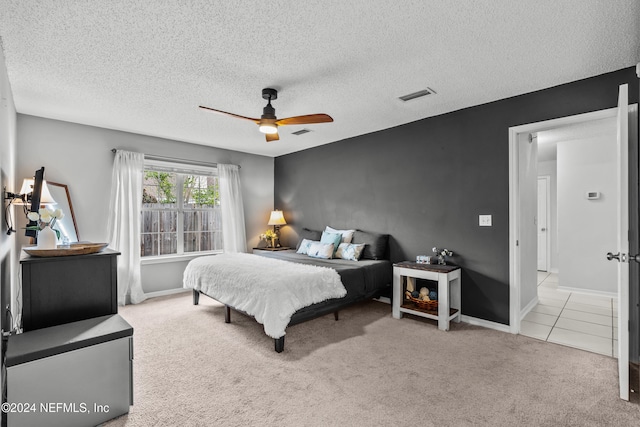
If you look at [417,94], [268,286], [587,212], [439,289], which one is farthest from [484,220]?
[587,212]

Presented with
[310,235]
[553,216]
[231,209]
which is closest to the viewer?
[310,235]

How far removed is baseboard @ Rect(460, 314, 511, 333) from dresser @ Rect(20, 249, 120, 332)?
135 inches

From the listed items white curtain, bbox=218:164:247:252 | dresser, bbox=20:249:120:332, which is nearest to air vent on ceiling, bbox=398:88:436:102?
dresser, bbox=20:249:120:332

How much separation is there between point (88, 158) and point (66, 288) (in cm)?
286

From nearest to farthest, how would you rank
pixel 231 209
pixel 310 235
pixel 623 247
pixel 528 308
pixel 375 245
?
pixel 623 247 < pixel 528 308 < pixel 375 245 < pixel 310 235 < pixel 231 209

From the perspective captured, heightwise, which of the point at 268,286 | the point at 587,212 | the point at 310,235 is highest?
the point at 587,212

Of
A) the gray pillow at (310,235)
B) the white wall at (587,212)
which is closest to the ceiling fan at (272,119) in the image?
the gray pillow at (310,235)

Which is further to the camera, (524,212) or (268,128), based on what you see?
(524,212)

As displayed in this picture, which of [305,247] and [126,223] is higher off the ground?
[126,223]

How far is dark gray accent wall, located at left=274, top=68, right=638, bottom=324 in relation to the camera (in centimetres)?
311

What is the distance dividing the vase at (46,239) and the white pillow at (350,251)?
10.3 ft

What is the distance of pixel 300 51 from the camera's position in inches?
92.6

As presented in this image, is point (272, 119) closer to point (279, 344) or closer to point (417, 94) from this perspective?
point (417, 94)

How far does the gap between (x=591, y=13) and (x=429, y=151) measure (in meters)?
2.12
